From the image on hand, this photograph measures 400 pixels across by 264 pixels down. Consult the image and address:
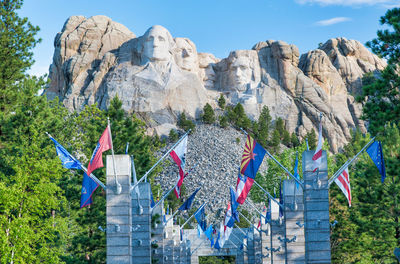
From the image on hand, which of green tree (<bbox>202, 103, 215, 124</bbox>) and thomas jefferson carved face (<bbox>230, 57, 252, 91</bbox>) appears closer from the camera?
green tree (<bbox>202, 103, 215, 124</bbox>)

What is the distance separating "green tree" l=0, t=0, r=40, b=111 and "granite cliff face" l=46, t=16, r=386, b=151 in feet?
220

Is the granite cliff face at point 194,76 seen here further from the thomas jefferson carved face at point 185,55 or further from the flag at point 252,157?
the flag at point 252,157

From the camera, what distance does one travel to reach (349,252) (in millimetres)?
37125

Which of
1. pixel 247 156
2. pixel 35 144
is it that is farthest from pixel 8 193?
pixel 247 156

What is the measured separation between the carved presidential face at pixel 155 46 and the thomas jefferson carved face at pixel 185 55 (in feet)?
13.3

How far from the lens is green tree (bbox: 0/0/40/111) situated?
35.0 m

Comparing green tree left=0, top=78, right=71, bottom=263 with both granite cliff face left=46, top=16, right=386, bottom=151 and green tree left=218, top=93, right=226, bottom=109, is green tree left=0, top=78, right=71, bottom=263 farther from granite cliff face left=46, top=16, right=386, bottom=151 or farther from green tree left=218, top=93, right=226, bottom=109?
green tree left=218, top=93, right=226, bottom=109

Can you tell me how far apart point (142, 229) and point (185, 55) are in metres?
91.1

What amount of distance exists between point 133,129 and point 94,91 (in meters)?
70.8

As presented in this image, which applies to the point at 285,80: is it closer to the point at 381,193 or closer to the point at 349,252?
the point at 349,252

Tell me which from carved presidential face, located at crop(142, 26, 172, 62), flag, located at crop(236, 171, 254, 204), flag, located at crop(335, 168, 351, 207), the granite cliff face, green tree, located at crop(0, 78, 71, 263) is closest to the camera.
Result: flag, located at crop(335, 168, 351, 207)

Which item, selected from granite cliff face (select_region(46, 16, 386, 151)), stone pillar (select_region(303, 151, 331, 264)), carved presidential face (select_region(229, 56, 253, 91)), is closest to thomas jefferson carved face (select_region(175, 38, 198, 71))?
granite cliff face (select_region(46, 16, 386, 151))

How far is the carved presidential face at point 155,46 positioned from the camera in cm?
11069

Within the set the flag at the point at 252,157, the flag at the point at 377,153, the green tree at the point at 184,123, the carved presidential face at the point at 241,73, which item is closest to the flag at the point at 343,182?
the flag at the point at 377,153
